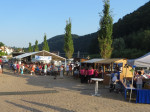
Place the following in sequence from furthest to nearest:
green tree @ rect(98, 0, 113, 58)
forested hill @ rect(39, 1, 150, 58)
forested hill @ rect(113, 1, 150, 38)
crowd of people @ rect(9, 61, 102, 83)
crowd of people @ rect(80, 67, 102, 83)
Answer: forested hill @ rect(113, 1, 150, 38) → forested hill @ rect(39, 1, 150, 58) → green tree @ rect(98, 0, 113, 58) → crowd of people @ rect(9, 61, 102, 83) → crowd of people @ rect(80, 67, 102, 83)

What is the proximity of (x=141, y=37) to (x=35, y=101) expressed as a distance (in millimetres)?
51129

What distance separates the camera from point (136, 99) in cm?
809

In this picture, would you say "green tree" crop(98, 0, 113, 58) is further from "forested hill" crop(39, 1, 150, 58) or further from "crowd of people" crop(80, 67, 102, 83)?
"forested hill" crop(39, 1, 150, 58)

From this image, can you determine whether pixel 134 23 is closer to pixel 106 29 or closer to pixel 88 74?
pixel 106 29

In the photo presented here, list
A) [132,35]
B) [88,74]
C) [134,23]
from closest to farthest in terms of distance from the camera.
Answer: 1. [88,74]
2. [132,35]
3. [134,23]

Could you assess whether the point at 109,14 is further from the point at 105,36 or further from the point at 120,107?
the point at 120,107

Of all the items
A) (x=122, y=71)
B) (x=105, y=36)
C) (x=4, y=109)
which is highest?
(x=105, y=36)

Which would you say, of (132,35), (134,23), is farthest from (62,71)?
(134,23)

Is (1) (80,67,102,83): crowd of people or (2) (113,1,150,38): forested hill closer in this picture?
(1) (80,67,102,83): crowd of people

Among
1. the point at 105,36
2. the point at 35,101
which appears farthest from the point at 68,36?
the point at 35,101

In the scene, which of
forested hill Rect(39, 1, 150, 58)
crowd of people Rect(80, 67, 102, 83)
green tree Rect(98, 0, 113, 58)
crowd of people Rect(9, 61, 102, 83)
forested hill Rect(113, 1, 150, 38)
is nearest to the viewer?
crowd of people Rect(80, 67, 102, 83)

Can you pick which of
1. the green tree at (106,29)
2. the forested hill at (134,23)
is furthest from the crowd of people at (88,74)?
the forested hill at (134,23)

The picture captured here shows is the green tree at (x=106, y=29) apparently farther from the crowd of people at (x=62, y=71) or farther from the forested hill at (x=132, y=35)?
the forested hill at (x=132, y=35)

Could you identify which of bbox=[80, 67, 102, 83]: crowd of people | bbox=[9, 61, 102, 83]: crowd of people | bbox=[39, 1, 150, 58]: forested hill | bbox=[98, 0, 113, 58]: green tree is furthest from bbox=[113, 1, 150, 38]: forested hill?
bbox=[80, 67, 102, 83]: crowd of people
